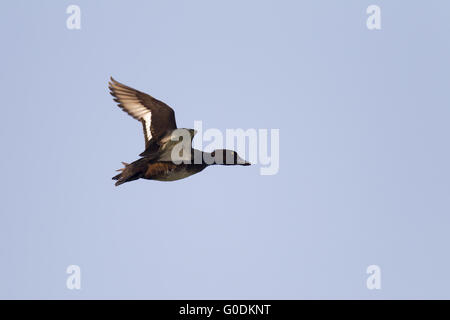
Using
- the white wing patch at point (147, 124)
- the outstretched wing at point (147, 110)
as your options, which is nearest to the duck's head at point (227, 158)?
the outstretched wing at point (147, 110)

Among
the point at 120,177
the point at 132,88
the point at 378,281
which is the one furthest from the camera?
the point at 378,281

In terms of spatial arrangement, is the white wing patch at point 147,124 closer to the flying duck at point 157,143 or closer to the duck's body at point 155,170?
the flying duck at point 157,143

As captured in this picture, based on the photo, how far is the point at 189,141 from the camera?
357 inches

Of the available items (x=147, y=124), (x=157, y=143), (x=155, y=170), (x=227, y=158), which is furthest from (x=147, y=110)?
(x=227, y=158)

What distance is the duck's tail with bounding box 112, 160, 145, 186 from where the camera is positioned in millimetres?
8523

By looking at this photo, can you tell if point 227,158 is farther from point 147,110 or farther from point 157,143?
point 147,110

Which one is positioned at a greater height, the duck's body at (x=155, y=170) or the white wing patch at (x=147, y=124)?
the white wing patch at (x=147, y=124)

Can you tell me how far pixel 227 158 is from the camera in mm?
9562

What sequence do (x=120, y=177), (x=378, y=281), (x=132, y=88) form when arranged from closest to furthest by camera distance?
(x=120, y=177), (x=132, y=88), (x=378, y=281)

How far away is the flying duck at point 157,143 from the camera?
8.90m
